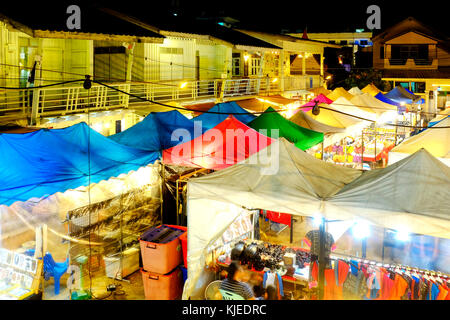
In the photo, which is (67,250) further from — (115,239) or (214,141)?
(214,141)

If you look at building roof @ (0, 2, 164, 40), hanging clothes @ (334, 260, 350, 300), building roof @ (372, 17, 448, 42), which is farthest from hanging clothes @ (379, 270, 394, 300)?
building roof @ (372, 17, 448, 42)

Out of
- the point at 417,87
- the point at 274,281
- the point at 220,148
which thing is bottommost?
the point at 274,281

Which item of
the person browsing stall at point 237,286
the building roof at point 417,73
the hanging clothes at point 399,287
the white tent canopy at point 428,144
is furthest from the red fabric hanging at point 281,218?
the building roof at point 417,73

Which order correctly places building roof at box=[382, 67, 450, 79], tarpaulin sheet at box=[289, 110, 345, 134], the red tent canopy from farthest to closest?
1. building roof at box=[382, 67, 450, 79]
2. tarpaulin sheet at box=[289, 110, 345, 134]
3. the red tent canopy

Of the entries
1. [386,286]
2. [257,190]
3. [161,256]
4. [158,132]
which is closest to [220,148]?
[158,132]

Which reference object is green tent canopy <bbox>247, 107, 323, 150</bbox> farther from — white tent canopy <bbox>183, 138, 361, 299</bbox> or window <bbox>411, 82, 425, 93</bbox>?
window <bbox>411, 82, 425, 93</bbox>

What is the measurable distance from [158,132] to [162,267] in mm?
4018

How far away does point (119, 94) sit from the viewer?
13.3m

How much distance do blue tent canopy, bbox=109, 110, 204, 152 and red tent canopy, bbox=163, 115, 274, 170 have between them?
0.54 m

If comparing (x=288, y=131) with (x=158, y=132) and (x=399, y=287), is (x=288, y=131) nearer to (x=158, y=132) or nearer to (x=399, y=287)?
(x=158, y=132)

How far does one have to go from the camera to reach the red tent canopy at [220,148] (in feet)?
31.1

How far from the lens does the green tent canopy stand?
36.2 ft

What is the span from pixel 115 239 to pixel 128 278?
96 cm

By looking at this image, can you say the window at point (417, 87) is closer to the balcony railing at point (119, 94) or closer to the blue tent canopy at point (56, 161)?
the balcony railing at point (119, 94)
